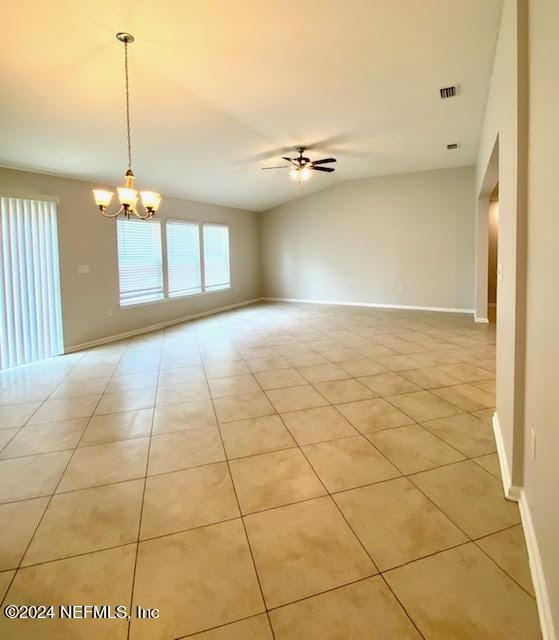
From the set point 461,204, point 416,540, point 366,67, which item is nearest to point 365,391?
point 416,540

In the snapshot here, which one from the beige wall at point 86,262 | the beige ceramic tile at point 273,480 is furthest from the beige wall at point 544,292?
the beige wall at point 86,262

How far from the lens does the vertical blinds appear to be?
184 inches

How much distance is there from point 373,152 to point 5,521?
6822mm

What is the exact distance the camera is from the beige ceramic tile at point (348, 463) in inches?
87.7

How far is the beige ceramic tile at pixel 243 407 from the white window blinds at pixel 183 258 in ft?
15.3

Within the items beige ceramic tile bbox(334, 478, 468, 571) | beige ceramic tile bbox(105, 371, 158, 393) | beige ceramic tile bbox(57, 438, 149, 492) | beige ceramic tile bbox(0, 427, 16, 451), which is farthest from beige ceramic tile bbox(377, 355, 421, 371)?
beige ceramic tile bbox(0, 427, 16, 451)

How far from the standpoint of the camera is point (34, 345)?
5.09m

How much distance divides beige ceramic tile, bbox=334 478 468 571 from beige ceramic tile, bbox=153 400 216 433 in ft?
4.64

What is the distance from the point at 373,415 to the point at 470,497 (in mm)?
1111

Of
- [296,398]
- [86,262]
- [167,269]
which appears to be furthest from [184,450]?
[167,269]

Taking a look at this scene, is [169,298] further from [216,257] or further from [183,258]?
[216,257]

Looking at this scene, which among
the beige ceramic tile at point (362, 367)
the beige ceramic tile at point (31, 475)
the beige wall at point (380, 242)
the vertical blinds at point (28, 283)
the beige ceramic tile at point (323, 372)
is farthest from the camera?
the beige wall at point (380, 242)

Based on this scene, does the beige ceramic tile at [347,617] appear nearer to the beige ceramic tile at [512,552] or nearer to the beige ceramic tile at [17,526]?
the beige ceramic tile at [512,552]

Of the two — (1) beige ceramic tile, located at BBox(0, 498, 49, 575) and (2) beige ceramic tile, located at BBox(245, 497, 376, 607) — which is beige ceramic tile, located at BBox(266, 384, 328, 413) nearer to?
(2) beige ceramic tile, located at BBox(245, 497, 376, 607)
